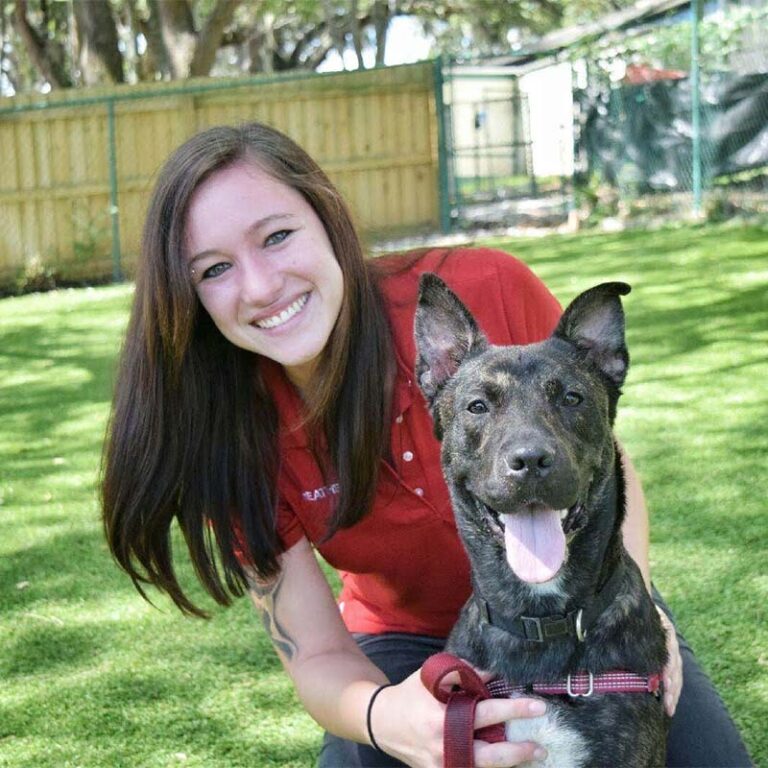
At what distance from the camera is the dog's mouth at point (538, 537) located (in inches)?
106

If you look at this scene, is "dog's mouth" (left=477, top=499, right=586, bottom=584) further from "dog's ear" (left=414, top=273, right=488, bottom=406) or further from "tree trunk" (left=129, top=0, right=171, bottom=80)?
"tree trunk" (left=129, top=0, right=171, bottom=80)

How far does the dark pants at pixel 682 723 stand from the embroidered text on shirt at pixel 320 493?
551 millimetres

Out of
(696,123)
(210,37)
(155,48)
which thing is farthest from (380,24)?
(696,123)

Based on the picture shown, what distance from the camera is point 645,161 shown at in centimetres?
1527

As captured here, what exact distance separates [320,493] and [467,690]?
34.6 inches

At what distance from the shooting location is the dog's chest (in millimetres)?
2719

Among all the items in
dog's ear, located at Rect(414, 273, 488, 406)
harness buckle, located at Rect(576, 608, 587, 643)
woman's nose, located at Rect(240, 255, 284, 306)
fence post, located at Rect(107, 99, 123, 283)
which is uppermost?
fence post, located at Rect(107, 99, 123, 283)

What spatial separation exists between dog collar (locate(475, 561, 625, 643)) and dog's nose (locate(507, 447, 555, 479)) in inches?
15.6

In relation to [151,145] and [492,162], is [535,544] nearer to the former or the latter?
[151,145]

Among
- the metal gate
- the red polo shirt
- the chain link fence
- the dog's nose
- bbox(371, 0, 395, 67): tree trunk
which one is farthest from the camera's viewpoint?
bbox(371, 0, 395, 67): tree trunk

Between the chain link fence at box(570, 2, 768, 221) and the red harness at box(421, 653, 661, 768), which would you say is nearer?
the red harness at box(421, 653, 661, 768)

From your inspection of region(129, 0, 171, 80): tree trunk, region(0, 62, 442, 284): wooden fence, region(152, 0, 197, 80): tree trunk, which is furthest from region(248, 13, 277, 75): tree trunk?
region(0, 62, 442, 284): wooden fence

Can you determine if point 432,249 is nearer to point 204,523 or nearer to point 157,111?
point 204,523

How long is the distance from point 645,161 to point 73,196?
306 inches
